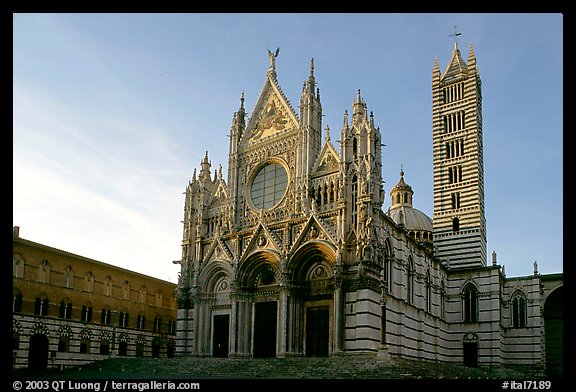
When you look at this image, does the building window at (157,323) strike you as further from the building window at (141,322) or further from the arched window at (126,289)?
the arched window at (126,289)

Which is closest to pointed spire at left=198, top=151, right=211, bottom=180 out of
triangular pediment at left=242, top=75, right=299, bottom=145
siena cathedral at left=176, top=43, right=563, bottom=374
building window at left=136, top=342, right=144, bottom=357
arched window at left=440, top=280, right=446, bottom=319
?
siena cathedral at left=176, top=43, right=563, bottom=374

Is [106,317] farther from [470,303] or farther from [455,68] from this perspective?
[455,68]

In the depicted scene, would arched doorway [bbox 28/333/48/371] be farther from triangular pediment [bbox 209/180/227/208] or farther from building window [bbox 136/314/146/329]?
triangular pediment [bbox 209/180/227/208]

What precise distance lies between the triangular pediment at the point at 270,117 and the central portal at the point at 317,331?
12.9 meters

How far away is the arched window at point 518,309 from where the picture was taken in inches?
2026

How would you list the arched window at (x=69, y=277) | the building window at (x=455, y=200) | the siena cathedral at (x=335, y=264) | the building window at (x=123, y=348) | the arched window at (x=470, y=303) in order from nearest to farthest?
the siena cathedral at (x=335, y=264), the arched window at (x=69, y=277), the building window at (x=123, y=348), the arched window at (x=470, y=303), the building window at (x=455, y=200)

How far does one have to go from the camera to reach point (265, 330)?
39.0m

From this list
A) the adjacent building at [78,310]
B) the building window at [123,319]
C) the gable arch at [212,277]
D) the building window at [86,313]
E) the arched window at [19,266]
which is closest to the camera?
the arched window at [19,266]

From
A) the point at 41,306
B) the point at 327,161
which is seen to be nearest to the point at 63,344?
the point at 41,306

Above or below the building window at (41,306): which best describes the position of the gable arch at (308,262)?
above

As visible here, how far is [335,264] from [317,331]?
4695 millimetres

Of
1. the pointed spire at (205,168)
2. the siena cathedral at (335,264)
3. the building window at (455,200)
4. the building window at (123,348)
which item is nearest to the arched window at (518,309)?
the siena cathedral at (335,264)

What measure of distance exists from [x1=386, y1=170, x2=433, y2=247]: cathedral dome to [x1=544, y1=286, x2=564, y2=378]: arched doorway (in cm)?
1266

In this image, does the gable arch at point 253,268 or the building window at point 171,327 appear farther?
the building window at point 171,327
